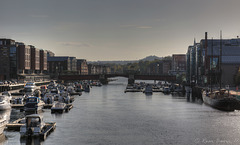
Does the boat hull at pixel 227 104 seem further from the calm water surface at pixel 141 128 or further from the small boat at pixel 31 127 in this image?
the small boat at pixel 31 127

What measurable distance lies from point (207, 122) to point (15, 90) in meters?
105

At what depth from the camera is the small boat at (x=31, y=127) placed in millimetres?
54406

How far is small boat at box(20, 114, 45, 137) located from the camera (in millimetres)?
54406

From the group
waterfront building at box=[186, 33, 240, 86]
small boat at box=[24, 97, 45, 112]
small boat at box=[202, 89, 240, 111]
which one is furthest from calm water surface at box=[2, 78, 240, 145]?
waterfront building at box=[186, 33, 240, 86]

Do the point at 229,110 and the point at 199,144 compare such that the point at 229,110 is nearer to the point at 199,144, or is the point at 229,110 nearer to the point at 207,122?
the point at 207,122

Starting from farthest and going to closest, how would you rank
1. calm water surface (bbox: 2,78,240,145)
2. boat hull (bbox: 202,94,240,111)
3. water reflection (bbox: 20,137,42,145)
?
1. boat hull (bbox: 202,94,240,111)
2. calm water surface (bbox: 2,78,240,145)
3. water reflection (bbox: 20,137,42,145)

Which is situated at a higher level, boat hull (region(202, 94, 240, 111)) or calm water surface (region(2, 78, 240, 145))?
boat hull (region(202, 94, 240, 111))

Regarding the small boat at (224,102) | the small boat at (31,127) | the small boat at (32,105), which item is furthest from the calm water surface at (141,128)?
the small boat at (224,102)

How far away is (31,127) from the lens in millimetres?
54812

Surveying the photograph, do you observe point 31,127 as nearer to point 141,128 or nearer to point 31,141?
point 31,141

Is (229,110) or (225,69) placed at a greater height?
(225,69)

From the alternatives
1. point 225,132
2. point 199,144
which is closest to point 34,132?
point 199,144

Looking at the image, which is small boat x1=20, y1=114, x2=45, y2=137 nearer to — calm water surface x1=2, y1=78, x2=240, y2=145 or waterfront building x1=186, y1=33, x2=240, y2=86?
calm water surface x1=2, y1=78, x2=240, y2=145

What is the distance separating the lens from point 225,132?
63.7 metres
